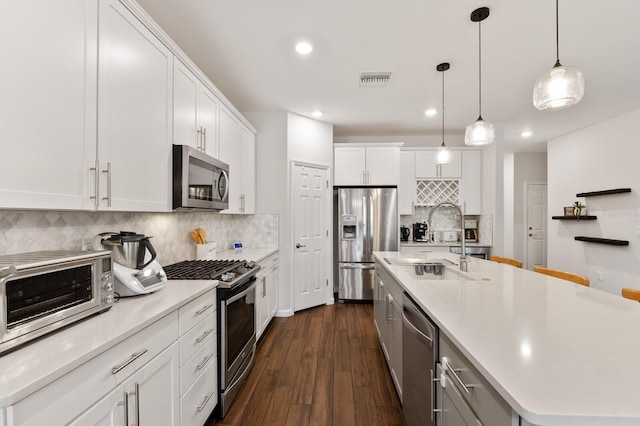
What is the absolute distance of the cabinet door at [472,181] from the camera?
4.80 metres

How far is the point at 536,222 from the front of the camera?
6430mm

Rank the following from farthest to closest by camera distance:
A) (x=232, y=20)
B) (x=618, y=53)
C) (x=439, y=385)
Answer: (x=618, y=53)
(x=232, y=20)
(x=439, y=385)

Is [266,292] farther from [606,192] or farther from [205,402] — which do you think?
[606,192]

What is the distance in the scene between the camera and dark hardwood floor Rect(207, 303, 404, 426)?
74.9 inches

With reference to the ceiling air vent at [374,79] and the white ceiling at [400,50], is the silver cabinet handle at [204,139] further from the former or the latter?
the ceiling air vent at [374,79]

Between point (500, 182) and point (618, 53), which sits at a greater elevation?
point (618, 53)

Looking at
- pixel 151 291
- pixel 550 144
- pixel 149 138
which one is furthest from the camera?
pixel 550 144

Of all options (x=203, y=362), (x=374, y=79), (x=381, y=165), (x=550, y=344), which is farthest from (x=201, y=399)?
(x=381, y=165)

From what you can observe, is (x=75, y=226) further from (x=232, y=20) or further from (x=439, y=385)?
(x=439, y=385)

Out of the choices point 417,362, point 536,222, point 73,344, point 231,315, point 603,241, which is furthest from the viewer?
point 536,222

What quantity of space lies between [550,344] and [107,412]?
1447 mm

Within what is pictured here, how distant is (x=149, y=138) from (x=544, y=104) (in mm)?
2209

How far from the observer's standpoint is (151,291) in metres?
1.53

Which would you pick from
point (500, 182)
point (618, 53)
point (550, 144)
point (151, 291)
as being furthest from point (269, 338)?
point (550, 144)
